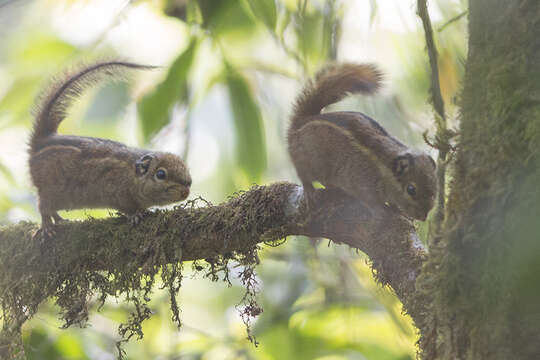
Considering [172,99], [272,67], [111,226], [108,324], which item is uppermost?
[272,67]

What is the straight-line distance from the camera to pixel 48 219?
2.82m

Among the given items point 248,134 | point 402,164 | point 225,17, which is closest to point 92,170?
point 248,134

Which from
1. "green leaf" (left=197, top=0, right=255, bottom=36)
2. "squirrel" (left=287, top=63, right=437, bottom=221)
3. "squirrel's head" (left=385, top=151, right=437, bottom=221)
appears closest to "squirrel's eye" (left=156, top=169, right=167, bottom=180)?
"squirrel" (left=287, top=63, right=437, bottom=221)

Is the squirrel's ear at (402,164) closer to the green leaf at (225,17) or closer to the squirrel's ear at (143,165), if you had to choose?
the green leaf at (225,17)

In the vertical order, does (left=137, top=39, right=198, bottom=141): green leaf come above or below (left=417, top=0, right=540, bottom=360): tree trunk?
above

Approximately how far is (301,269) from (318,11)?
6.79ft

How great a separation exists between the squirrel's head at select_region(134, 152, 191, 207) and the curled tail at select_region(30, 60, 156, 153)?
54 centimetres

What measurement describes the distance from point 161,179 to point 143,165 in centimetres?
15

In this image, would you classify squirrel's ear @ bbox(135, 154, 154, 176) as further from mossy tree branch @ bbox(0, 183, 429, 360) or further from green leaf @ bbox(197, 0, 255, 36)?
green leaf @ bbox(197, 0, 255, 36)

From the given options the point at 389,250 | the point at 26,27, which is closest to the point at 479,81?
the point at 389,250

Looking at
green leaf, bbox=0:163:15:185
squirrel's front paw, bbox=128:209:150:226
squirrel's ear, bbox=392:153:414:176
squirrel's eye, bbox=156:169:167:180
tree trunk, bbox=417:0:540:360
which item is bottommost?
tree trunk, bbox=417:0:540:360

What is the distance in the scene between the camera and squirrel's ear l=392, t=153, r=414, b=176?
2.50 metres

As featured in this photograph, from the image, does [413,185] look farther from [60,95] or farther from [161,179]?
[60,95]

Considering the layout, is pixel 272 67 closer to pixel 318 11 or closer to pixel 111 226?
pixel 318 11
